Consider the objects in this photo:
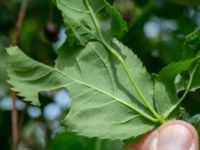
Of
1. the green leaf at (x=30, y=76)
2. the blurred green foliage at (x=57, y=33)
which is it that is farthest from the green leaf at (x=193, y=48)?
the blurred green foliage at (x=57, y=33)

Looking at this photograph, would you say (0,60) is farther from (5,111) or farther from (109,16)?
(109,16)

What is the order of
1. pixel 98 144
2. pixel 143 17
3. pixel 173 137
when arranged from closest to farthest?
pixel 173 137, pixel 98 144, pixel 143 17

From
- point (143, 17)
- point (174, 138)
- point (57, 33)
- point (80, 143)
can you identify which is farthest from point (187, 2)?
point (174, 138)

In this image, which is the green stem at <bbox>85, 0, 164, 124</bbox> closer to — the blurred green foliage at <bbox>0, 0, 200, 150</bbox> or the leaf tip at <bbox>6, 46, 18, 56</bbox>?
the leaf tip at <bbox>6, 46, 18, 56</bbox>

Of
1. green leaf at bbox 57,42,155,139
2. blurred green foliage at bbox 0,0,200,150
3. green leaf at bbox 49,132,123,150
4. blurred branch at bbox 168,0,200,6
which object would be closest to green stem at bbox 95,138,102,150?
green leaf at bbox 49,132,123,150

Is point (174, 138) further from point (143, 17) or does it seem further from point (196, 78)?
point (143, 17)

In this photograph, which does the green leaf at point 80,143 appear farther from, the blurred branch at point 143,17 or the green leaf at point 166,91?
the blurred branch at point 143,17

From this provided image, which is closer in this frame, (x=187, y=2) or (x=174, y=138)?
(x=174, y=138)
